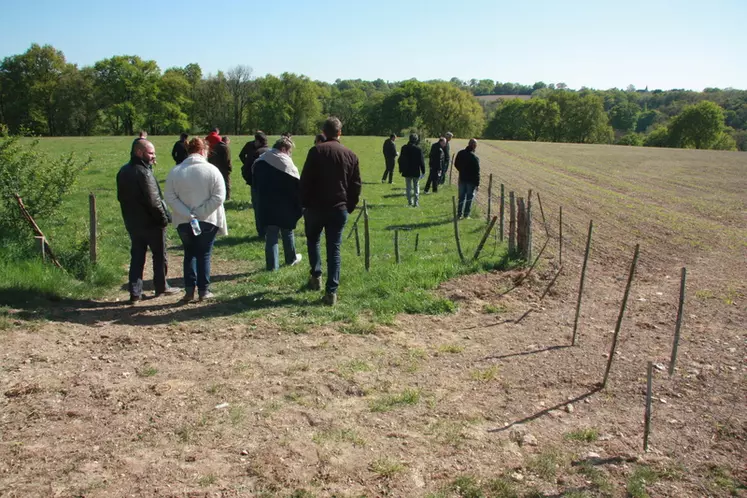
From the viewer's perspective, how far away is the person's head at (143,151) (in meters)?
6.81

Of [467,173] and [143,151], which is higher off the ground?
[143,151]

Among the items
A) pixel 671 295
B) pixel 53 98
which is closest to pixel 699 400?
pixel 671 295

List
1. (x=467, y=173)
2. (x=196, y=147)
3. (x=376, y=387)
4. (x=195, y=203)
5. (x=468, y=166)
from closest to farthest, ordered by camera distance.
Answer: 1. (x=376, y=387)
2. (x=195, y=203)
3. (x=196, y=147)
4. (x=468, y=166)
5. (x=467, y=173)

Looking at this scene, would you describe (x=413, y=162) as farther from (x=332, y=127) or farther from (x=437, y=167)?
(x=332, y=127)

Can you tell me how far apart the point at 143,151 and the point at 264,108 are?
8343cm

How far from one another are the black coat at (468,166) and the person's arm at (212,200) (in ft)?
23.8

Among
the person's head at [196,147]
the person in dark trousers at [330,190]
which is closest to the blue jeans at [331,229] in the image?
the person in dark trousers at [330,190]

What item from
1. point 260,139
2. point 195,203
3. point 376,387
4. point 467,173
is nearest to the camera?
point 376,387

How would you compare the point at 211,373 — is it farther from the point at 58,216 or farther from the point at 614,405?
the point at 58,216

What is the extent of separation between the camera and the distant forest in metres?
68.3

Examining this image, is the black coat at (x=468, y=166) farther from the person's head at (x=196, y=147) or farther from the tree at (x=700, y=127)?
the tree at (x=700, y=127)

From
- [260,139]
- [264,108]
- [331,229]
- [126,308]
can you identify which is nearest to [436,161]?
[260,139]

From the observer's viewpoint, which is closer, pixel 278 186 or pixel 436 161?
pixel 278 186

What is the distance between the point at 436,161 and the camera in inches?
705
